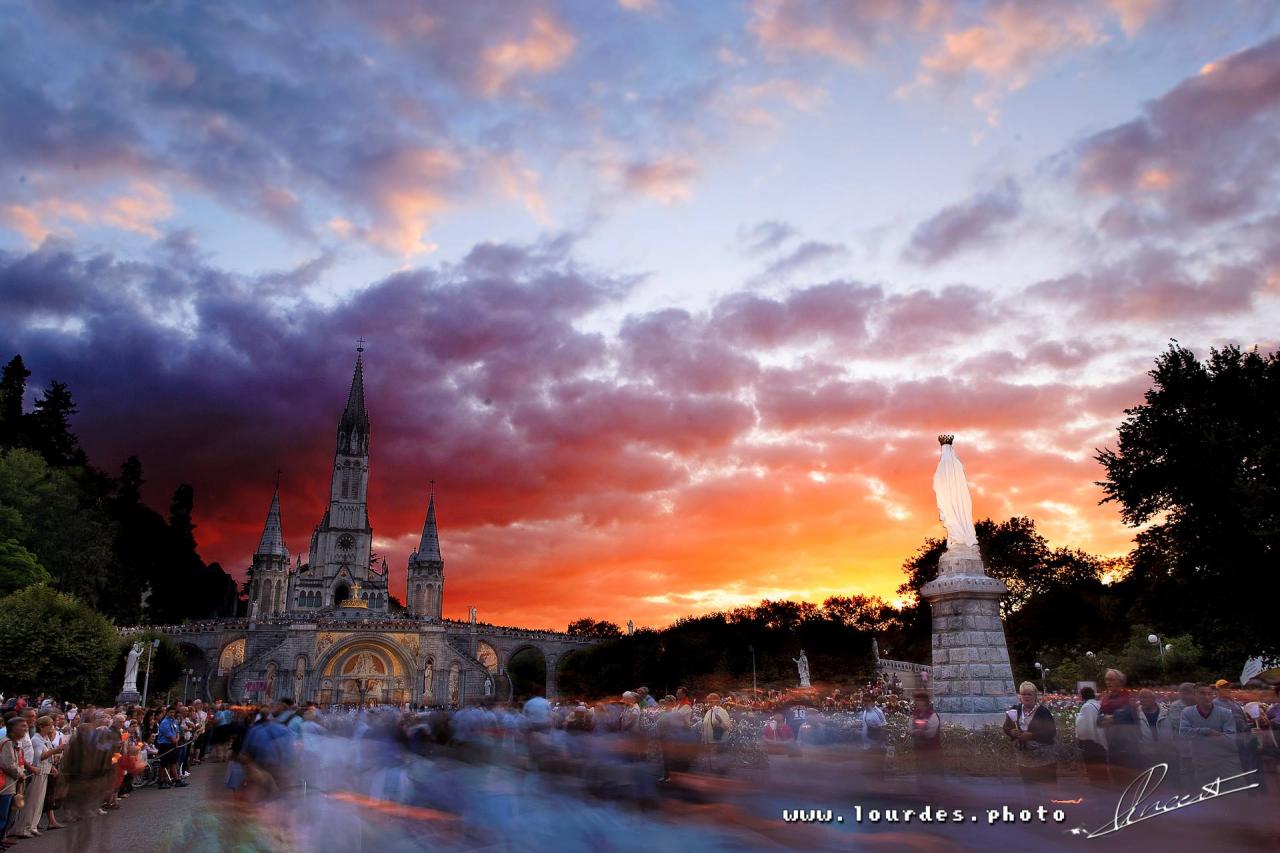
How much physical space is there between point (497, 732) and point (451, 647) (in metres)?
55.7

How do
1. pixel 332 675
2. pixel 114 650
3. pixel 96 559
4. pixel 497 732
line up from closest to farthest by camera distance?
1. pixel 497 732
2. pixel 114 650
3. pixel 96 559
4. pixel 332 675

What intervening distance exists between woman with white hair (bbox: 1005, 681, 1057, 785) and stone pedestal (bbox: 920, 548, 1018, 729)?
3.50 metres

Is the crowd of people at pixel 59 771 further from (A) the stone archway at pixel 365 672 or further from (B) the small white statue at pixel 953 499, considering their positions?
(A) the stone archway at pixel 365 672

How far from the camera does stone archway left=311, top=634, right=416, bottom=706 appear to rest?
6191 centimetres

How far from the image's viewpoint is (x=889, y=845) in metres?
7.43

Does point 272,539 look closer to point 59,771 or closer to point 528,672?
point 528,672

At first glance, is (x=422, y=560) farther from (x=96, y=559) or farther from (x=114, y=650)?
(x=114, y=650)

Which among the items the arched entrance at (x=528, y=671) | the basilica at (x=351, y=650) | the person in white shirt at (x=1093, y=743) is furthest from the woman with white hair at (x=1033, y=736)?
the arched entrance at (x=528, y=671)

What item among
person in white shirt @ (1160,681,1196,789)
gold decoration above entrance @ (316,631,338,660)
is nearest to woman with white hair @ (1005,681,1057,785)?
person in white shirt @ (1160,681,1196,789)

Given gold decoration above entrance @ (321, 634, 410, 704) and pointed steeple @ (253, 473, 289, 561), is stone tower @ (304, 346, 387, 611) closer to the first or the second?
pointed steeple @ (253, 473, 289, 561)

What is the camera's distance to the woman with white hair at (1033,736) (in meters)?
8.18

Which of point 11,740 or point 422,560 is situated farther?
point 422,560

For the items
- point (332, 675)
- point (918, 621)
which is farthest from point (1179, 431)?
point (332, 675)

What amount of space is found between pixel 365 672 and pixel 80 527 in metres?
24.1
